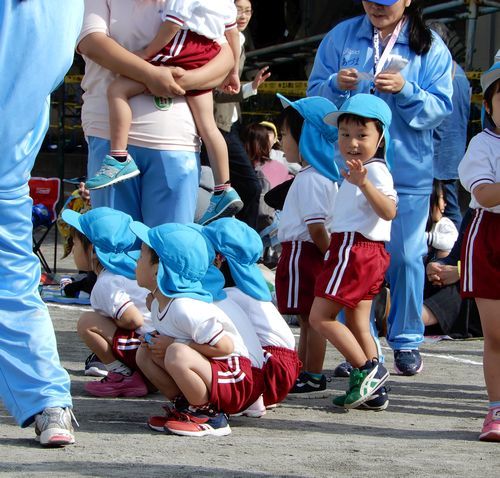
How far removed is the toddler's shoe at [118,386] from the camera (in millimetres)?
6160

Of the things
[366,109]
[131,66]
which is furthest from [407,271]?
[131,66]

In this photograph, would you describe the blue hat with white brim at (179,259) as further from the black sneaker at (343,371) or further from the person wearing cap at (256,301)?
the black sneaker at (343,371)

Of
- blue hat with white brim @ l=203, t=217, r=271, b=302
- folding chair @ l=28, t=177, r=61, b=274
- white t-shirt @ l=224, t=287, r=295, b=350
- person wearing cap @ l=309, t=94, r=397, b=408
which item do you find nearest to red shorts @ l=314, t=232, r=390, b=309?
person wearing cap @ l=309, t=94, r=397, b=408

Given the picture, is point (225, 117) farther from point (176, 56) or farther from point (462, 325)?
point (176, 56)

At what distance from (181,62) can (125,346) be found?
141 cm

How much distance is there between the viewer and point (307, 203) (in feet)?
21.3

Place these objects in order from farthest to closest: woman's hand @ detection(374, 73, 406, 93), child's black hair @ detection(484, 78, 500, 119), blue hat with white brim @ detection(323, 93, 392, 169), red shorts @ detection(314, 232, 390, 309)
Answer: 1. woman's hand @ detection(374, 73, 406, 93)
2. blue hat with white brim @ detection(323, 93, 392, 169)
3. red shorts @ detection(314, 232, 390, 309)
4. child's black hair @ detection(484, 78, 500, 119)

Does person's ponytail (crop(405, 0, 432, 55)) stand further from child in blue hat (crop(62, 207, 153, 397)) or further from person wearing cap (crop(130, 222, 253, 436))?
person wearing cap (crop(130, 222, 253, 436))

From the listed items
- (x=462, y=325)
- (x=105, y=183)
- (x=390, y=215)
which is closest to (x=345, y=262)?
(x=390, y=215)

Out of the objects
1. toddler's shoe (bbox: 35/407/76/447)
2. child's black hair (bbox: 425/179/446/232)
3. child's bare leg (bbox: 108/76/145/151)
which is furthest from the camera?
child's black hair (bbox: 425/179/446/232)

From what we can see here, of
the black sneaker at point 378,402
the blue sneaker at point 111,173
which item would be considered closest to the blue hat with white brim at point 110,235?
the blue sneaker at point 111,173

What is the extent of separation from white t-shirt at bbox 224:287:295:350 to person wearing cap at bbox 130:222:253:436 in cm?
32

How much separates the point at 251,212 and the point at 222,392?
234 inches

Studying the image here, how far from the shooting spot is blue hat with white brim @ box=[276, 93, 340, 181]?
6500 mm
